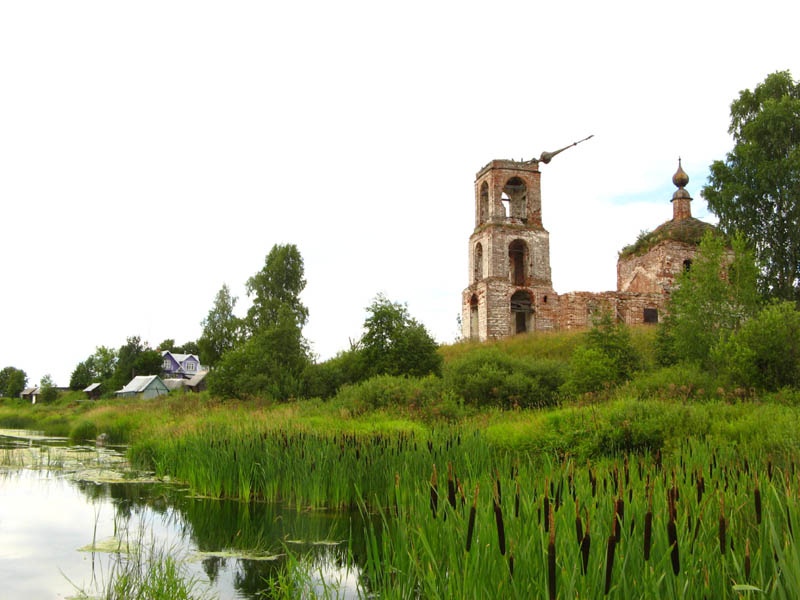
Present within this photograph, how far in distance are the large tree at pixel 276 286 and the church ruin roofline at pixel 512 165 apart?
1470 cm

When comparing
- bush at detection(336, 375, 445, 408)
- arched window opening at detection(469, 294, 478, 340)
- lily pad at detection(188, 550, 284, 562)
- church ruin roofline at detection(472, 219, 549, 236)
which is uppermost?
church ruin roofline at detection(472, 219, 549, 236)

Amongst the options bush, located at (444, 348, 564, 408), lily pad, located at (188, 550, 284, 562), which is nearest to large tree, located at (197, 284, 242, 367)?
bush, located at (444, 348, 564, 408)

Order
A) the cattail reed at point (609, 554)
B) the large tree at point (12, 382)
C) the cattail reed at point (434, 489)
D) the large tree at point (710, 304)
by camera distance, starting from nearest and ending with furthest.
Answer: the cattail reed at point (609, 554), the cattail reed at point (434, 489), the large tree at point (710, 304), the large tree at point (12, 382)

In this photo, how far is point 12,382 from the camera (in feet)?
267

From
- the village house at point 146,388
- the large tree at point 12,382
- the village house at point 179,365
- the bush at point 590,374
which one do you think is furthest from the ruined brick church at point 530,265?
the large tree at point 12,382

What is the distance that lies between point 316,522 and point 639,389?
1021cm

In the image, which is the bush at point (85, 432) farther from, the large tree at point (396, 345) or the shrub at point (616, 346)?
the shrub at point (616, 346)

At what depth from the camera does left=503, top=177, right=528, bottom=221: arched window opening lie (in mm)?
33750

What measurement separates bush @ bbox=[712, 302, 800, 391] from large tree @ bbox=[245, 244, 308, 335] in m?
28.1

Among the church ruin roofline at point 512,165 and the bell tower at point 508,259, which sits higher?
the church ruin roofline at point 512,165

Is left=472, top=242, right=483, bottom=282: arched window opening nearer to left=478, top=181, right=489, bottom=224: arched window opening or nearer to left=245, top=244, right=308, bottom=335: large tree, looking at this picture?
left=478, top=181, right=489, bottom=224: arched window opening

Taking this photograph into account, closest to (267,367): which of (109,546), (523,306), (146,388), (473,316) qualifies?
(473,316)

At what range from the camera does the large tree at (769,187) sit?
24.2m

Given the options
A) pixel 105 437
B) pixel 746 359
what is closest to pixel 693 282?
pixel 746 359
